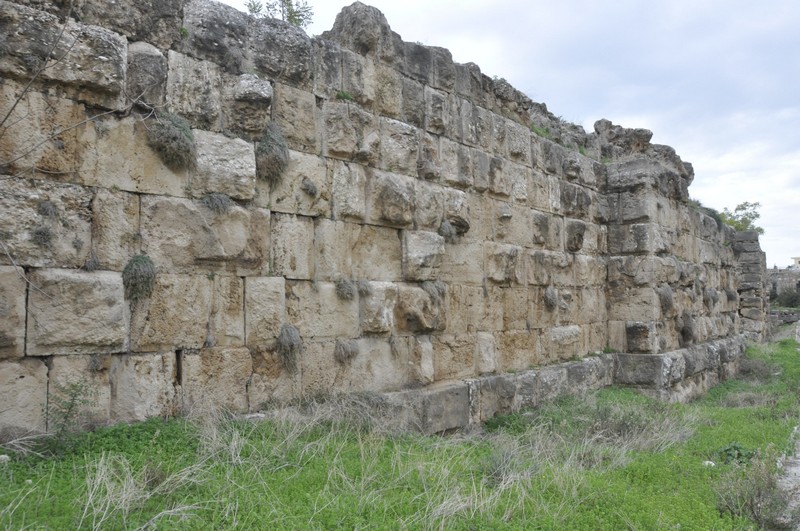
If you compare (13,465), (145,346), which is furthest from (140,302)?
(13,465)

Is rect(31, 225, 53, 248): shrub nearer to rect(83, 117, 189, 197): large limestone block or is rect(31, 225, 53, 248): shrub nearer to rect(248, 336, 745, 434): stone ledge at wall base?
rect(83, 117, 189, 197): large limestone block

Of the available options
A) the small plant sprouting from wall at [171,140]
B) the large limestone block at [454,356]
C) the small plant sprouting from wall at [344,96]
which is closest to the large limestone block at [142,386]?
the small plant sprouting from wall at [171,140]

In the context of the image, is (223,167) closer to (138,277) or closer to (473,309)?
(138,277)

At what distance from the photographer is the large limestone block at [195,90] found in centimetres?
452

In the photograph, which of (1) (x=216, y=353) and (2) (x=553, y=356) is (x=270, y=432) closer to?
(1) (x=216, y=353)

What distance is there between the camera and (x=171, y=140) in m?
4.38

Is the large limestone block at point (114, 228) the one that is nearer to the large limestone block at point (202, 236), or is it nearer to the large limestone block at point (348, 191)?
the large limestone block at point (202, 236)

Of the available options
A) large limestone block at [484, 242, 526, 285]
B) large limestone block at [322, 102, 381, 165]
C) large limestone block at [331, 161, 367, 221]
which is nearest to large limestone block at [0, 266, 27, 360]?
large limestone block at [331, 161, 367, 221]

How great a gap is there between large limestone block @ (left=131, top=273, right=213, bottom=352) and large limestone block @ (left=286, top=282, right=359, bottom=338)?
2.45 ft

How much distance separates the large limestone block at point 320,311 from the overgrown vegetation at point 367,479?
1.91 feet

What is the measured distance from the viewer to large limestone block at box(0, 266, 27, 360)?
3.65 metres

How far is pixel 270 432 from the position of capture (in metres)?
4.42

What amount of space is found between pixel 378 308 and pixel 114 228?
2342 mm

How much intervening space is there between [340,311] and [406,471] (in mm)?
1671
